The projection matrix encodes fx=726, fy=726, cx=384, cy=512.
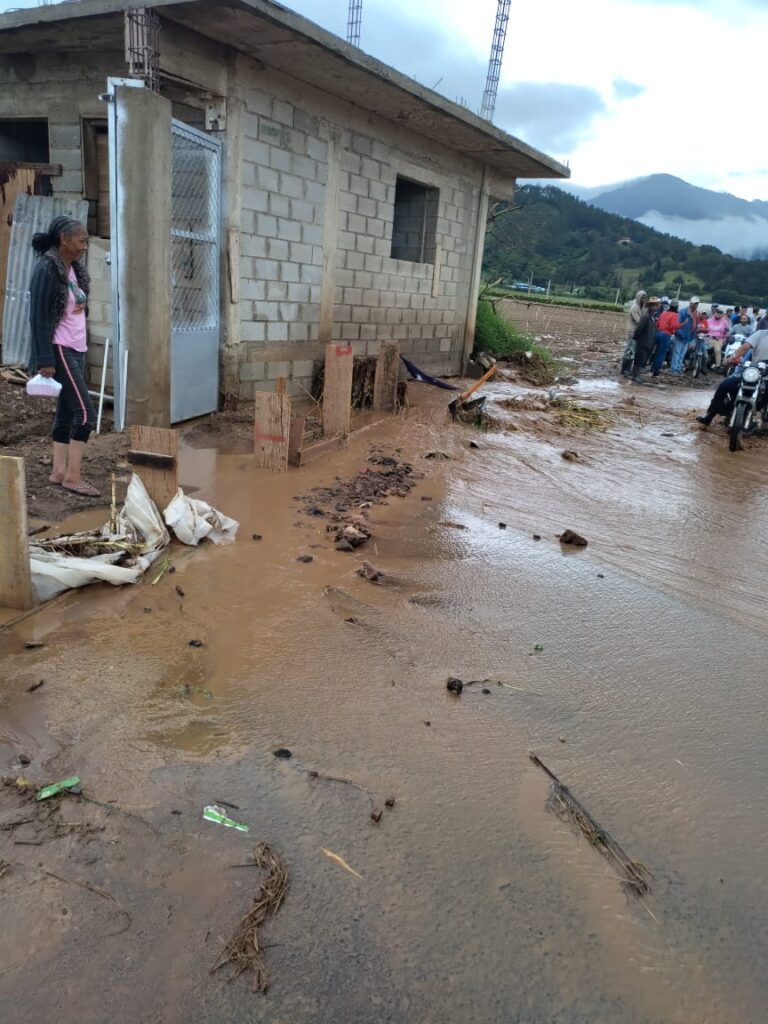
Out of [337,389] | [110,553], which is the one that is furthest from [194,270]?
[110,553]

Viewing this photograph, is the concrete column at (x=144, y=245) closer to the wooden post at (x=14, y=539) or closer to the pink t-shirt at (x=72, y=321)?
the pink t-shirt at (x=72, y=321)

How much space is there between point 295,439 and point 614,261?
6696 cm

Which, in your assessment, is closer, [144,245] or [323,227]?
[144,245]

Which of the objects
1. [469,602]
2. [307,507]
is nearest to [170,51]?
[307,507]

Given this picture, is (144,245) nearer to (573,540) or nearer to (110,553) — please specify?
(110,553)

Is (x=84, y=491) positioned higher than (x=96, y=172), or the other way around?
(x=96, y=172)

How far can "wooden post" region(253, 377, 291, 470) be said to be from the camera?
577 centimetres

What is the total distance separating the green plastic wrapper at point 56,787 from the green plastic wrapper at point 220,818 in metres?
0.43

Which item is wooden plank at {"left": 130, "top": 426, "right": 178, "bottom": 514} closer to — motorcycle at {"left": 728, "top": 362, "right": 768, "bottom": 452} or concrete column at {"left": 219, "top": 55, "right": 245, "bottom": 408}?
concrete column at {"left": 219, "top": 55, "right": 245, "bottom": 408}

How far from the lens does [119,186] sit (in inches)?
236

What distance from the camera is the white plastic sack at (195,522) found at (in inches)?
164

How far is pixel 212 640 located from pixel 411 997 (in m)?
1.83

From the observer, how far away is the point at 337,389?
23.1 ft

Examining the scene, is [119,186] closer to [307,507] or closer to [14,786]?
[307,507]
